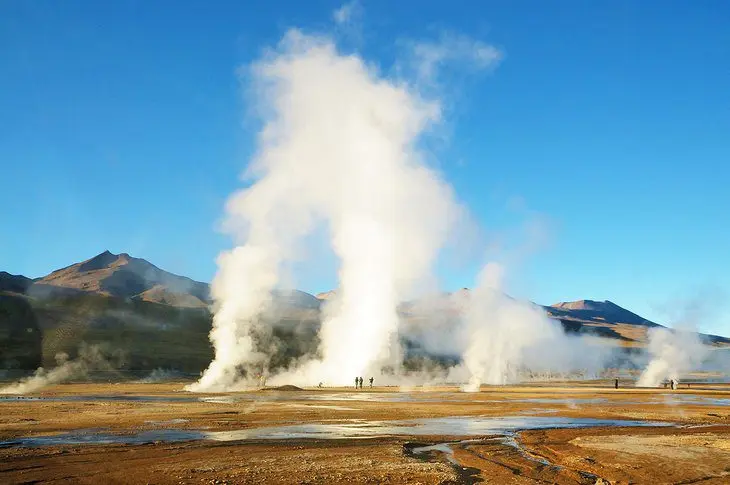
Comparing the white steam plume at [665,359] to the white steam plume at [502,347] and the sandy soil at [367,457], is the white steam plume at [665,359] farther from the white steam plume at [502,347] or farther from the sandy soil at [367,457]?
the sandy soil at [367,457]

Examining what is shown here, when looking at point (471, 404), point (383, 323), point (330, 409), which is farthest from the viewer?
point (383, 323)

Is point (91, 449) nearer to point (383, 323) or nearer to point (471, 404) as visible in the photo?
point (471, 404)

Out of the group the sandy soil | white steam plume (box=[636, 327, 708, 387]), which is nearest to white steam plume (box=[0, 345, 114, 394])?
the sandy soil

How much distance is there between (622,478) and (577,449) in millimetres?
5999

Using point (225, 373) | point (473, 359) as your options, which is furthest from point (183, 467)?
point (473, 359)

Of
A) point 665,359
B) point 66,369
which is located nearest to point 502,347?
point 665,359

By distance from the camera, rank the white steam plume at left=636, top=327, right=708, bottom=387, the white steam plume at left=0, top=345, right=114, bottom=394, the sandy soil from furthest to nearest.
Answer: the white steam plume at left=636, top=327, right=708, bottom=387
the white steam plume at left=0, top=345, right=114, bottom=394
the sandy soil

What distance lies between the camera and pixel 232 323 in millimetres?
83750

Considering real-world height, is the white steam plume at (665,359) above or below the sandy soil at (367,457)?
above

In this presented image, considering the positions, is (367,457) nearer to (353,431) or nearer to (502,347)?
(353,431)

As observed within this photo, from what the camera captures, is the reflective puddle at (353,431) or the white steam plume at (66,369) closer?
the reflective puddle at (353,431)

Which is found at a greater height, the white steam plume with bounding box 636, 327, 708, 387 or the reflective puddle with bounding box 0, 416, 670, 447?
the white steam plume with bounding box 636, 327, 708, 387

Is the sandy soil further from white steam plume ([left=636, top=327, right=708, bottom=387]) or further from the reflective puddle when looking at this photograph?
white steam plume ([left=636, top=327, right=708, bottom=387])

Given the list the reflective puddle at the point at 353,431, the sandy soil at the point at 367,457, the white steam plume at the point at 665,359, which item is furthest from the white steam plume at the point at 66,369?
the white steam plume at the point at 665,359
